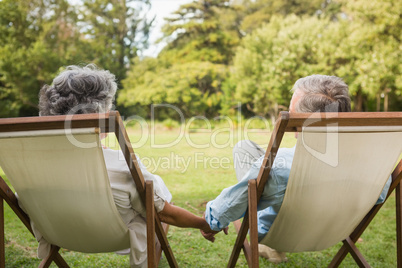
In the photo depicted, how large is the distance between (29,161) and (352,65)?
12251 mm

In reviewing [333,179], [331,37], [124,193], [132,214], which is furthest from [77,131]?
[331,37]

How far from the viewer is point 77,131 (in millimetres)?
1290

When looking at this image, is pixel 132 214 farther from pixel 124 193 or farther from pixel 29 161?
pixel 29 161

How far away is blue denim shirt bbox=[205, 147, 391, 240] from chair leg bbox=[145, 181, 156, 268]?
0.34 meters

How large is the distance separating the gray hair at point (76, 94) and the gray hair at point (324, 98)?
88cm

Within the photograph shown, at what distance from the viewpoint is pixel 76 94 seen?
161 centimetres

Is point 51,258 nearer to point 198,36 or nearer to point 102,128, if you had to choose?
point 102,128

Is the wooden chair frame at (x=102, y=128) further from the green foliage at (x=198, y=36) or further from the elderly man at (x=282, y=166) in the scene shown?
the green foliage at (x=198, y=36)

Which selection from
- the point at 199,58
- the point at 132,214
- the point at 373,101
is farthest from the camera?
the point at 199,58

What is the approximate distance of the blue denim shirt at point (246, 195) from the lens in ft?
5.16

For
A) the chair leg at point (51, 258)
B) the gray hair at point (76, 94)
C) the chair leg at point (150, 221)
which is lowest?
the chair leg at point (51, 258)

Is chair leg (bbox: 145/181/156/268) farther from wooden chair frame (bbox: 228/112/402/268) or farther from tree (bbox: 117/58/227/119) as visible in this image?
tree (bbox: 117/58/227/119)

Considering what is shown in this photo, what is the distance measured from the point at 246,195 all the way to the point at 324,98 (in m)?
0.55
